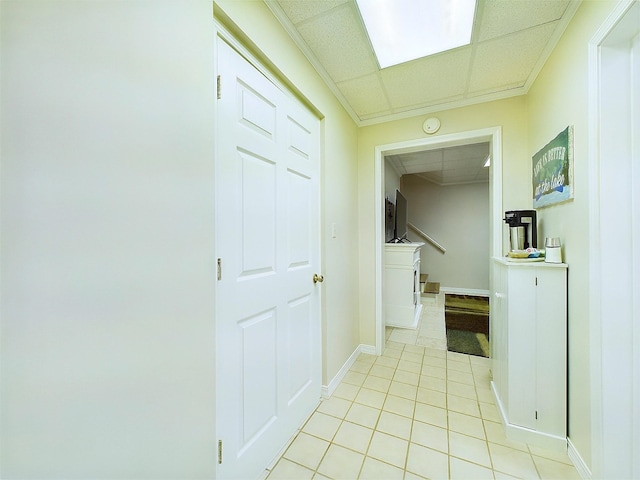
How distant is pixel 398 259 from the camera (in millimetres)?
3441

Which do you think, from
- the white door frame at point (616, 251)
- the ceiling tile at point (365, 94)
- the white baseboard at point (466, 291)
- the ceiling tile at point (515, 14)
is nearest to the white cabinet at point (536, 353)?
the white door frame at point (616, 251)

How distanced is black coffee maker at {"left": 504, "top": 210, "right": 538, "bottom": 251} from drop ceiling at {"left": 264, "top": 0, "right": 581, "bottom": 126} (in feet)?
3.41

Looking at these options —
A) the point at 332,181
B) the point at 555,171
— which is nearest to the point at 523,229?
→ the point at 555,171

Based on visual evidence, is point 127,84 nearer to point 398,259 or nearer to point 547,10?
point 547,10

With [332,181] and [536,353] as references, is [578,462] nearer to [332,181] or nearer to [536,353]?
[536,353]

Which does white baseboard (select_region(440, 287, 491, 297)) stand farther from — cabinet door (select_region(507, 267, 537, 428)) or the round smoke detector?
cabinet door (select_region(507, 267, 537, 428))

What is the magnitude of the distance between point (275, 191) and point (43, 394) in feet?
3.61

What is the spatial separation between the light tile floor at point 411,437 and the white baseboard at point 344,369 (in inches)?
1.7

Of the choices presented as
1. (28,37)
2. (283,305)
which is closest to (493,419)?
(283,305)

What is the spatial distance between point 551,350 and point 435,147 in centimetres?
186

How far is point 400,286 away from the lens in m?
3.44

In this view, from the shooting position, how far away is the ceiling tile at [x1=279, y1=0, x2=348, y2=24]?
4.30 feet

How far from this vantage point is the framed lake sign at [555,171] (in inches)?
53.5

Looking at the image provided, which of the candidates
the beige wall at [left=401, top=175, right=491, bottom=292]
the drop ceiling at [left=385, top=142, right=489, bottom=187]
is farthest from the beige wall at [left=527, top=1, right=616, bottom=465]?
the beige wall at [left=401, top=175, right=491, bottom=292]
